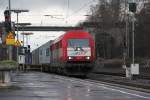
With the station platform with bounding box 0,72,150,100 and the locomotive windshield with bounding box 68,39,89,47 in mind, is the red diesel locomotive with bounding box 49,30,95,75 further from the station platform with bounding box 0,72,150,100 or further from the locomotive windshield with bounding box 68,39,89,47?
the station platform with bounding box 0,72,150,100

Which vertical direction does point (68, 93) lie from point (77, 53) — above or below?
below

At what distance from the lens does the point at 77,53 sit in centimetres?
4753

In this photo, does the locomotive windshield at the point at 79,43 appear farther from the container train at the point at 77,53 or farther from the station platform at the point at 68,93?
the station platform at the point at 68,93

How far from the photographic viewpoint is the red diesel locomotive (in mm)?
47438

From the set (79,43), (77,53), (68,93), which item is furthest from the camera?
(79,43)

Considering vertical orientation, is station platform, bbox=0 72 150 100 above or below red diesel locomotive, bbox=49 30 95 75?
below

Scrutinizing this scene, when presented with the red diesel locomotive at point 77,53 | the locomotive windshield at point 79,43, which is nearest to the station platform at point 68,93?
the red diesel locomotive at point 77,53

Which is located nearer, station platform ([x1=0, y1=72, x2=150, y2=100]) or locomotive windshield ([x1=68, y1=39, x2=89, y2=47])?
station platform ([x1=0, y1=72, x2=150, y2=100])

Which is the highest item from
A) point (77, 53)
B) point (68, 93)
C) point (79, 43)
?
point (79, 43)

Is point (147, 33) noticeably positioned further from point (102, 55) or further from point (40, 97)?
point (40, 97)

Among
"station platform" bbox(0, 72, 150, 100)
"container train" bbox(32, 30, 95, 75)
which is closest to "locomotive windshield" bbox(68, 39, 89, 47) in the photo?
"container train" bbox(32, 30, 95, 75)

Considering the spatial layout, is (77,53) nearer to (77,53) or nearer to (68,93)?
(77,53)

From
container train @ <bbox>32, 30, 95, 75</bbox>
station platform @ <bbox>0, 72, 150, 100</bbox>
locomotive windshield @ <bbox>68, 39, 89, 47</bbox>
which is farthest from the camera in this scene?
locomotive windshield @ <bbox>68, 39, 89, 47</bbox>

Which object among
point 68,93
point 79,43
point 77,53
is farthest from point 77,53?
point 68,93
